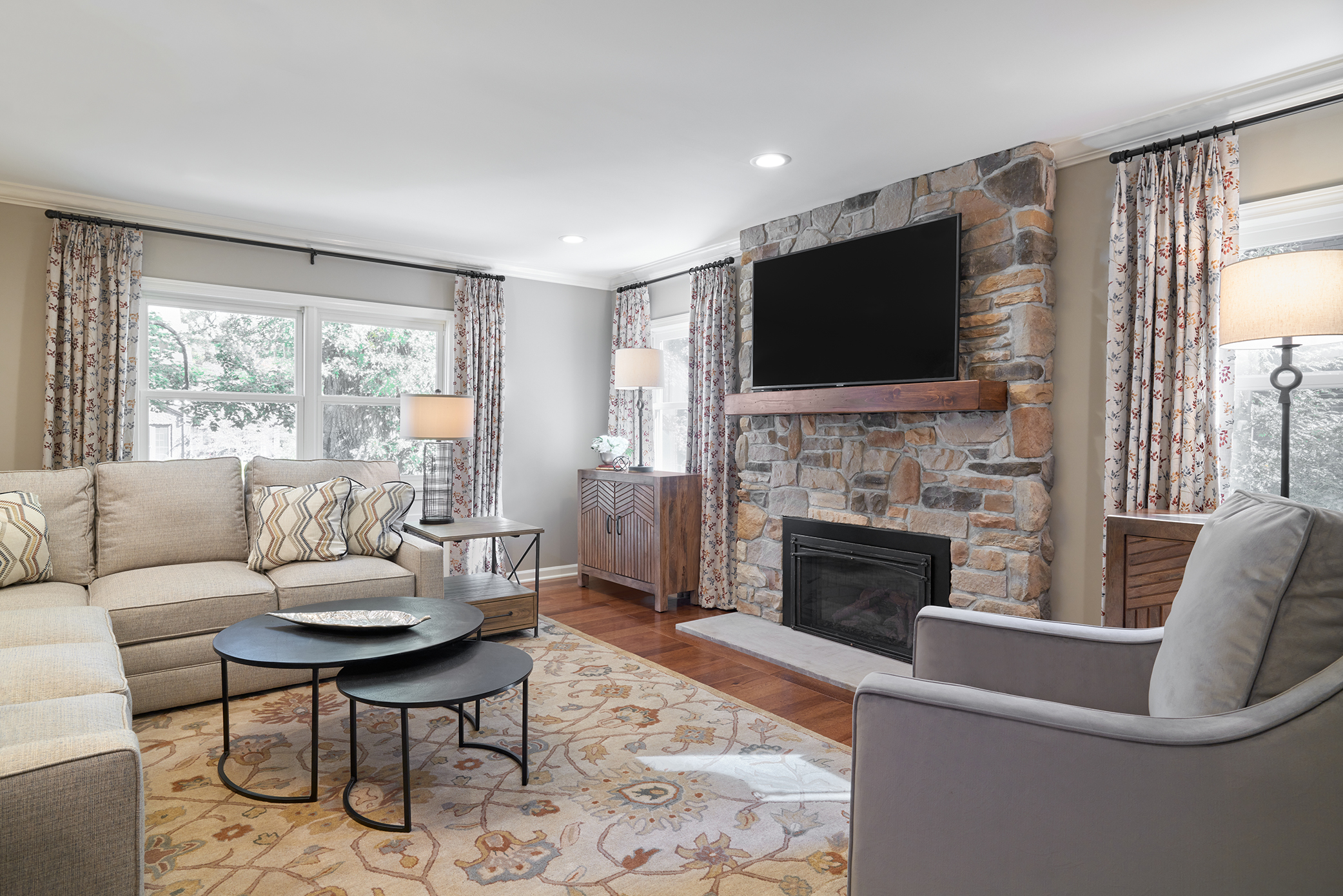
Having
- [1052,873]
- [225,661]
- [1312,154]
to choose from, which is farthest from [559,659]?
[1312,154]

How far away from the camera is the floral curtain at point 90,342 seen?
3.67 metres

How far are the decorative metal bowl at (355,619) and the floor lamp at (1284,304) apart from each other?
279 cm

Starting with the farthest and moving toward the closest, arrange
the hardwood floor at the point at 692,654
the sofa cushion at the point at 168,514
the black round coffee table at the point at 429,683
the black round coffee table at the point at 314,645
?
1. the sofa cushion at the point at 168,514
2. the hardwood floor at the point at 692,654
3. the black round coffee table at the point at 314,645
4. the black round coffee table at the point at 429,683

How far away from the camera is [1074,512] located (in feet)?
9.95

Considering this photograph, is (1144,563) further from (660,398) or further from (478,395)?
(478,395)

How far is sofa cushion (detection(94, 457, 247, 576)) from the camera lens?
3.20 metres

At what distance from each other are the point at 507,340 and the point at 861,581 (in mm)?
3145

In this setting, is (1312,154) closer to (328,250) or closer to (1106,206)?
(1106,206)

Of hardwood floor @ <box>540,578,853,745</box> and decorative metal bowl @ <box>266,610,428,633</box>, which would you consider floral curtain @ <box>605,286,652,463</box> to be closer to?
hardwood floor @ <box>540,578,853,745</box>

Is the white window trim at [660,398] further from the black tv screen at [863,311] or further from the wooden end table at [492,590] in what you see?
the wooden end table at [492,590]

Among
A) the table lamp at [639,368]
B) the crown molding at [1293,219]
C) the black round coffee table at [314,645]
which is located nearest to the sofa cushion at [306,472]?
the black round coffee table at [314,645]

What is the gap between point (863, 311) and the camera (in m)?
3.59

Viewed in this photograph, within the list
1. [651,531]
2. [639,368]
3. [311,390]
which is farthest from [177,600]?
[639,368]

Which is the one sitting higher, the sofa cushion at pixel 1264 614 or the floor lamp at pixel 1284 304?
the floor lamp at pixel 1284 304
